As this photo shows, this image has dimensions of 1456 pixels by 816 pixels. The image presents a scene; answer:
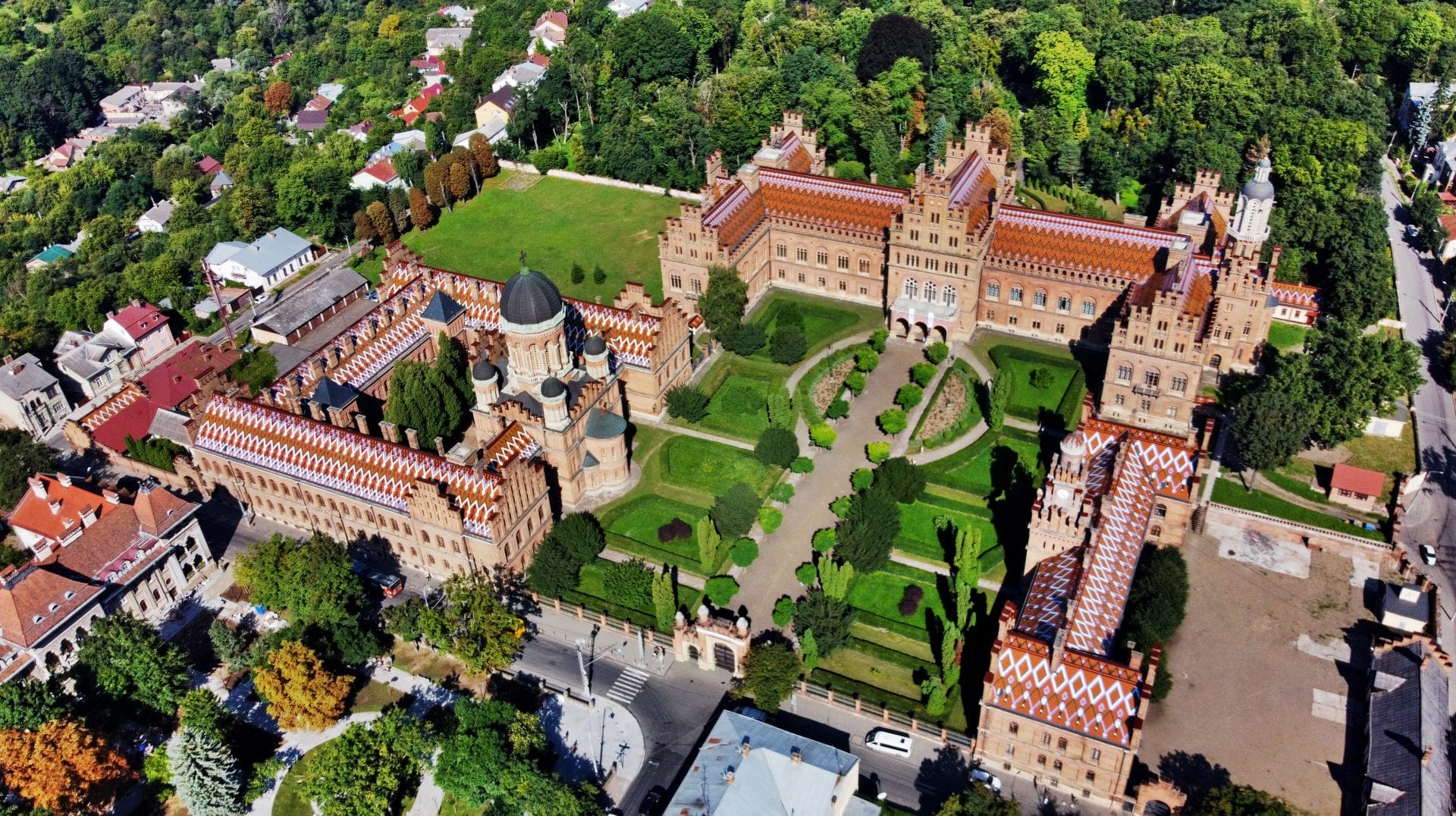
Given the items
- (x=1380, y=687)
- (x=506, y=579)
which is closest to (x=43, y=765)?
(x=506, y=579)

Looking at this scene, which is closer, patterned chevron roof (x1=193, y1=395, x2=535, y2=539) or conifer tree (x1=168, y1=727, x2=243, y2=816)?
conifer tree (x1=168, y1=727, x2=243, y2=816)

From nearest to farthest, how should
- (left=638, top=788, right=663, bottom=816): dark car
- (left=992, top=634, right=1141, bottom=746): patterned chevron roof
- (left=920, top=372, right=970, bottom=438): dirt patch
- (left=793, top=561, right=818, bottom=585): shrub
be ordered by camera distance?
(left=992, top=634, right=1141, bottom=746): patterned chevron roof < (left=638, top=788, right=663, bottom=816): dark car < (left=793, top=561, right=818, bottom=585): shrub < (left=920, top=372, right=970, bottom=438): dirt patch

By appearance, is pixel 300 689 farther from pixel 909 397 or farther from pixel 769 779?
pixel 909 397

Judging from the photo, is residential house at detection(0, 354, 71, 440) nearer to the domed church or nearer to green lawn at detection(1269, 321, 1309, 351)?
the domed church

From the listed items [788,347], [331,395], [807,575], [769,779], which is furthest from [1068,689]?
[331,395]

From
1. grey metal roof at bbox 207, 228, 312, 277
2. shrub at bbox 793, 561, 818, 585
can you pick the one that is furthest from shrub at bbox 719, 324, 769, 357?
grey metal roof at bbox 207, 228, 312, 277

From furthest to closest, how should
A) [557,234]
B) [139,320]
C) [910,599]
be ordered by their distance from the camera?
1. [557,234]
2. [139,320]
3. [910,599]

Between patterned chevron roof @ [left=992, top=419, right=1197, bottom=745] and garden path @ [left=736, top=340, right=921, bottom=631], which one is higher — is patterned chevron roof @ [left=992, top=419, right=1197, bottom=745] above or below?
above
